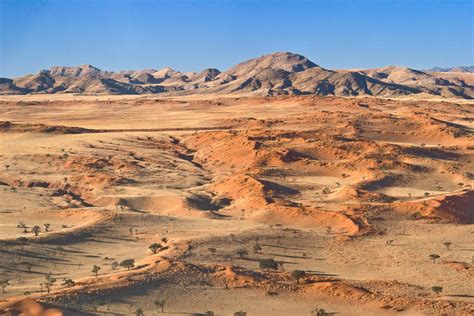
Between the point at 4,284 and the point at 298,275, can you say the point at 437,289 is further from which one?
the point at 4,284

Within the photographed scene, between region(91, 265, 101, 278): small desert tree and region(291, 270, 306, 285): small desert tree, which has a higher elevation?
region(91, 265, 101, 278): small desert tree

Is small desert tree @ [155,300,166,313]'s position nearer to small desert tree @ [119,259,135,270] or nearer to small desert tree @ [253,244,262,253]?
small desert tree @ [119,259,135,270]

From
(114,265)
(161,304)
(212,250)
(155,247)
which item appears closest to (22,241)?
(114,265)

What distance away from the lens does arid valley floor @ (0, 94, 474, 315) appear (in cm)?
2277

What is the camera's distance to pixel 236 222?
36.7 metres

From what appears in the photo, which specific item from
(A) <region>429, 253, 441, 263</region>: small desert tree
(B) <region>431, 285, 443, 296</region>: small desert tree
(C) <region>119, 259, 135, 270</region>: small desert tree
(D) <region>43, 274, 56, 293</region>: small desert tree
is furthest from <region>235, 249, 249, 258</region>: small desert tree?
(B) <region>431, 285, 443, 296</region>: small desert tree

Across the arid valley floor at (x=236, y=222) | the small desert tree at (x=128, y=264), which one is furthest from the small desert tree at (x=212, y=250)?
the small desert tree at (x=128, y=264)

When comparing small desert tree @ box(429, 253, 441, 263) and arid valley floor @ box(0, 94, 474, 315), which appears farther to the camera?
small desert tree @ box(429, 253, 441, 263)

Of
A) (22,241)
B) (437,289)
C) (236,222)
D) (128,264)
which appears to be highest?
(22,241)

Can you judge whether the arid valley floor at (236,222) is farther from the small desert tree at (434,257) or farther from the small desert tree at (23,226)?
the small desert tree at (434,257)

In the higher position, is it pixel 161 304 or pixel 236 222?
pixel 161 304

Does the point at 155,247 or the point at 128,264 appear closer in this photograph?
the point at 128,264

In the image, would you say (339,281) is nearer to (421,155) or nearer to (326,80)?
(421,155)

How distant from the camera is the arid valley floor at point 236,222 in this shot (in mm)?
22766
